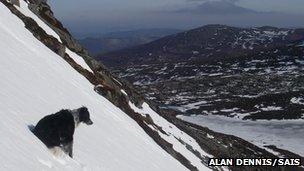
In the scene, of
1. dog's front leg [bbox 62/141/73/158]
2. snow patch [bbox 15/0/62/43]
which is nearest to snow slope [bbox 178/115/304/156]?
snow patch [bbox 15/0/62/43]

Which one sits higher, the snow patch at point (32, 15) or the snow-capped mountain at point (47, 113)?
the snow patch at point (32, 15)

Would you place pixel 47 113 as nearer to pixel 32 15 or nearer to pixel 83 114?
pixel 83 114

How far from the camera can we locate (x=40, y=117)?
58.0ft

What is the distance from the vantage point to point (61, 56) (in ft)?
123

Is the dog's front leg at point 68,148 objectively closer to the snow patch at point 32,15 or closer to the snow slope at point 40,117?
the snow slope at point 40,117

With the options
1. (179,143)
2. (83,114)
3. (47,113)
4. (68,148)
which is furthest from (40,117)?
(179,143)

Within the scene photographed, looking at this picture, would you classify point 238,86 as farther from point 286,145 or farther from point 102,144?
point 102,144

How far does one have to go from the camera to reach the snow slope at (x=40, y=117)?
14188mm

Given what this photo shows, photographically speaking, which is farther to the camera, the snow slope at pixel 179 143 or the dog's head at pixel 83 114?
the snow slope at pixel 179 143

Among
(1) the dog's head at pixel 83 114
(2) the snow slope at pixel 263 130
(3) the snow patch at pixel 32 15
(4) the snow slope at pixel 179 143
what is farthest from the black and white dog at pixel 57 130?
(2) the snow slope at pixel 263 130

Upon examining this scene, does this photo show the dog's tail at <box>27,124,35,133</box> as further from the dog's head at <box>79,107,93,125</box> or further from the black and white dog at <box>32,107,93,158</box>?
the dog's head at <box>79,107,93,125</box>

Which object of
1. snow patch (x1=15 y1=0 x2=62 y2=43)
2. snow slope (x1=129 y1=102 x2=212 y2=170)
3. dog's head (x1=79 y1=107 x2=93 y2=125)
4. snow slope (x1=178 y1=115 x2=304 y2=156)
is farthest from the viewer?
snow slope (x1=178 y1=115 x2=304 y2=156)

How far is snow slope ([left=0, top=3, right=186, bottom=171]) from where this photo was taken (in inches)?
559

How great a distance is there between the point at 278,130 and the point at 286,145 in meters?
16.6
